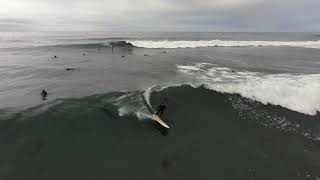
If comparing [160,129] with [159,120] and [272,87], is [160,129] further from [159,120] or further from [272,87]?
[272,87]

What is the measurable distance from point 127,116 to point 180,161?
5531mm

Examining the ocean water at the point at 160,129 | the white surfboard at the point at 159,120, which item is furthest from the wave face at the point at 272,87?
the white surfboard at the point at 159,120

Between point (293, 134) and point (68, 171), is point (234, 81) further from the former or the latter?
point (68, 171)

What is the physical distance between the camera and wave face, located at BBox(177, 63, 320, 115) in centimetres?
2255

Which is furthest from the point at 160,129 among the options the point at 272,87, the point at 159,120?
the point at 272,87

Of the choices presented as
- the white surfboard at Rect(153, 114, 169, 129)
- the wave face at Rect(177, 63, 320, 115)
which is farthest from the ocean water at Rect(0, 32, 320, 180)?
the white surfboard at Rect(153, 114, 169, 129)

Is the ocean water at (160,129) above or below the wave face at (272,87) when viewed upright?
below

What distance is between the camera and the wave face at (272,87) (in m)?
22.5

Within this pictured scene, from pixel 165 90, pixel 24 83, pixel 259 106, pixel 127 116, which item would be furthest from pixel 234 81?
pixel 24 83

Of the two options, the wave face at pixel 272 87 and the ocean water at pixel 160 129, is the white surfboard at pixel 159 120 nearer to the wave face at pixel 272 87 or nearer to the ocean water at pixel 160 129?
the ocean water at pixel 160 129

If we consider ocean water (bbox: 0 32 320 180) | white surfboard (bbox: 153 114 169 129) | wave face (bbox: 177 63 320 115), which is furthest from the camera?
wave face (bbox: 177 63 320 115)

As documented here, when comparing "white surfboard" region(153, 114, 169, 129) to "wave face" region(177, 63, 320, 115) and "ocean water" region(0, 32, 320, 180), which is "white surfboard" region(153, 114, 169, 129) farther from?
"wave face" region(177, 63, 320, 115)

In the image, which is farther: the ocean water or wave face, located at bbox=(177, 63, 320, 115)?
wave face, located at bbox=(177, 63, 320, 115)

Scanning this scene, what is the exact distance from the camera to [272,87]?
81.7 ft
